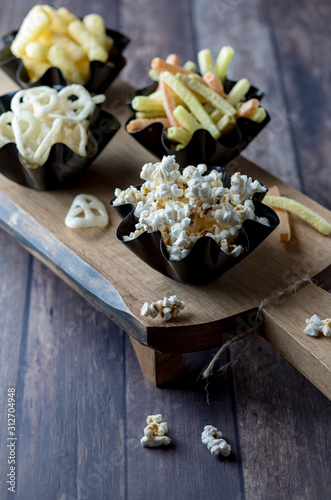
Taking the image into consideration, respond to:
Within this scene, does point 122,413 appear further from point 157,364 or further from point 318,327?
point 318,327

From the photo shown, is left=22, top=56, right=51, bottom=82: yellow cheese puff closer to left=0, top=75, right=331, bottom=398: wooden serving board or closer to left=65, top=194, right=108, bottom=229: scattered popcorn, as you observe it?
left=0, top=75, right=331, bottom=398: wooden serving board

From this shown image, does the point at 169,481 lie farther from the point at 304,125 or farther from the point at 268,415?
the point at 304,125

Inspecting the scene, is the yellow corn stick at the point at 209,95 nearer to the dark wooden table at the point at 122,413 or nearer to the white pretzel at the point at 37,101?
the white pretzel at the point at 37,101

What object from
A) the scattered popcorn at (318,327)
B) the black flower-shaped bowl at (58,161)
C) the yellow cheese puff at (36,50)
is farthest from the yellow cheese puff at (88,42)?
the scattered popcorn at (318,327)

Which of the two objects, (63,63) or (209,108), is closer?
(209,108)

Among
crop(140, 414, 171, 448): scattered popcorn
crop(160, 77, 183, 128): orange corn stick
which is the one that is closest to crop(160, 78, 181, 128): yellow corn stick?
crop(160, 77, 183, 128): orange corn stick

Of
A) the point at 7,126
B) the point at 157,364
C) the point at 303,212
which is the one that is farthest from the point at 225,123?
the point at 157,364
